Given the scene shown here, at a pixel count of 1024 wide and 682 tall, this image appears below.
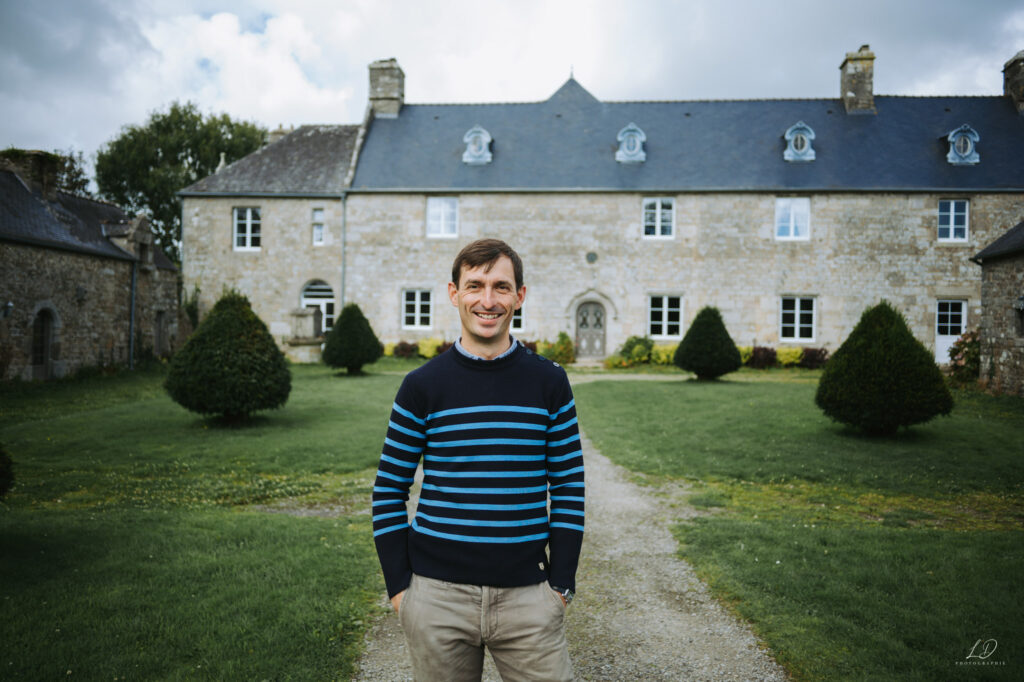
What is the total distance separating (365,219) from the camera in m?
24.0

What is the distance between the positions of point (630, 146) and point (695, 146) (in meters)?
2.54

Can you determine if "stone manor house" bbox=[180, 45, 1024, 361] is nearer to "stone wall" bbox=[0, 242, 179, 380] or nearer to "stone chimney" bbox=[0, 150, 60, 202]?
"stone wall" bbox=[0, 242, 179, 380]

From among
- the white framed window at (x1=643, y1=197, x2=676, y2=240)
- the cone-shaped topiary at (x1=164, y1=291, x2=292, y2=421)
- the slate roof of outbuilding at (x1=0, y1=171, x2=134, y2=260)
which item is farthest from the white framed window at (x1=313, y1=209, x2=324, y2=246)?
the cone-shaped topiary at (x1=164, y1=291, x2=292, y2=421)

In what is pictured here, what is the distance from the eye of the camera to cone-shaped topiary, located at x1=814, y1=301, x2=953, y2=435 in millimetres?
9078

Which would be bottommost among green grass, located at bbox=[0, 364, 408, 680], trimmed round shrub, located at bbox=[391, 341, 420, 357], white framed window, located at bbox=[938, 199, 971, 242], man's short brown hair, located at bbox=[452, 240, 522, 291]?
green grass, located at bbox=[0, 364, 408, 680]

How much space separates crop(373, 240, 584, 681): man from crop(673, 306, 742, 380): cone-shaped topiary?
48.4 feet

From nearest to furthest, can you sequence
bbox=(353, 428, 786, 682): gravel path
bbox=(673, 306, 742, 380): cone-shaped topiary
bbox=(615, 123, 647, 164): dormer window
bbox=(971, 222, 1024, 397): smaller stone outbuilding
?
bbox=(353, 428, 786, 682): gravel path
bbox=(971, 222, 1024, 397): smaller stone outbuilding
bbox=(673, 306, 742, 380): cone-shaped topiary
bbox=(615, 123, 647, 164): dormer window

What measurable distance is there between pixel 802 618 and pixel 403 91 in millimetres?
26952

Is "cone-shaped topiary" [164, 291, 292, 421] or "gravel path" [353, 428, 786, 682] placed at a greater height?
"cone-shaped topiary" [164, 291, 292, 421]

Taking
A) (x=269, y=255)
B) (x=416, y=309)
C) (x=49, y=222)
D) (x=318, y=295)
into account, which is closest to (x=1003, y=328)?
(x=416, y=309)

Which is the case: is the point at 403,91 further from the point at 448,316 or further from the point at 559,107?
the point at 448,316

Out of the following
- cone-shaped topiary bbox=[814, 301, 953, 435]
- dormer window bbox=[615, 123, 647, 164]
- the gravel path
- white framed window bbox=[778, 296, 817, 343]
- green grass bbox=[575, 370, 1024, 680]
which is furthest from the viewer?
dormer window bbox=[615, 123, 647, 164]

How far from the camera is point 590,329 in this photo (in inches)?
928

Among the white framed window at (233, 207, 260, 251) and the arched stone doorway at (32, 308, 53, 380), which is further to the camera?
the white framed window at (233, 207, 260, 251)
